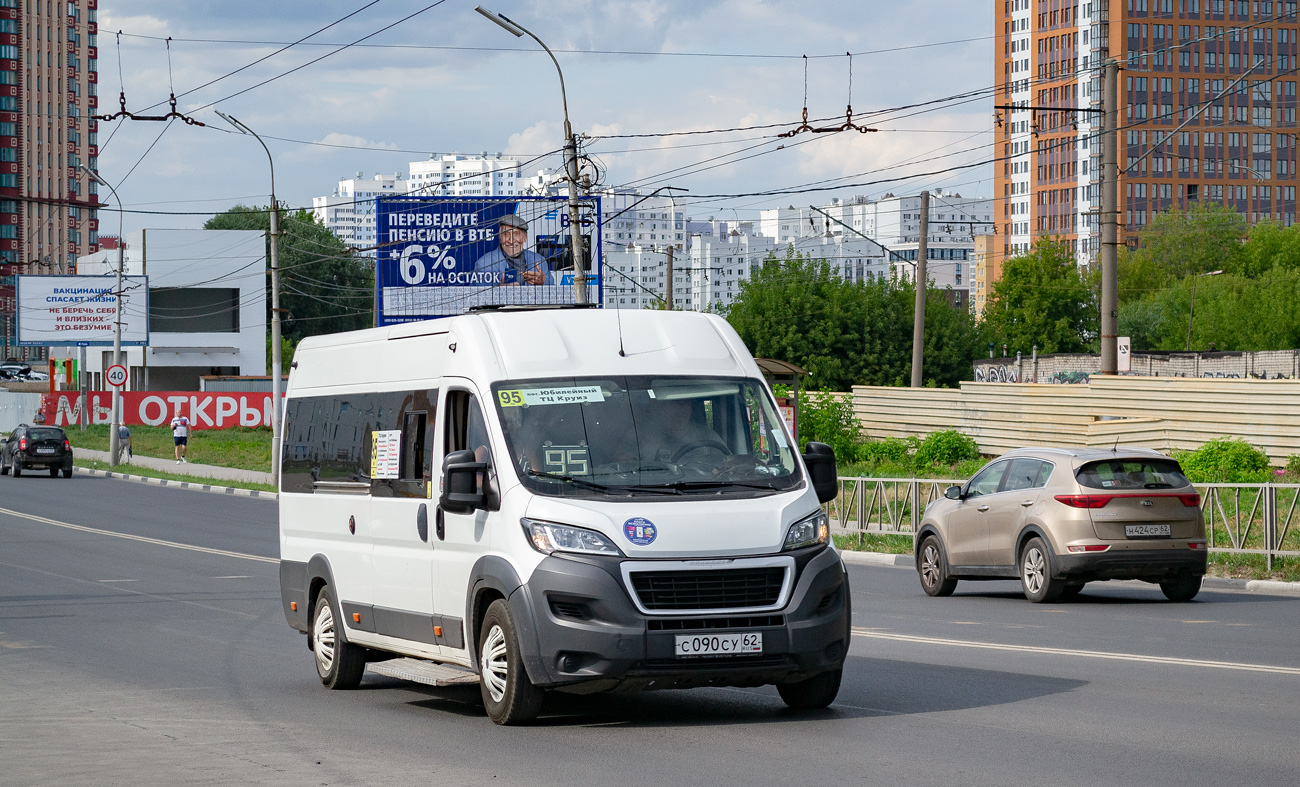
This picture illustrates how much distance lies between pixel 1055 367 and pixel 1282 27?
89550mm

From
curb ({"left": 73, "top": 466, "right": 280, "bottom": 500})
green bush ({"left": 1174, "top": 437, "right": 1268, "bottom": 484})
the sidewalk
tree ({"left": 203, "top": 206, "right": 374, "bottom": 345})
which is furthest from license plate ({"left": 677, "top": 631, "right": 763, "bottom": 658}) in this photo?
tree ({"left": 203, "top": 206, "right": 374, "bottom": 345})

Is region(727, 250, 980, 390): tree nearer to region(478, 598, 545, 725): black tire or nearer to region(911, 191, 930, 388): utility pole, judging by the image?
region(911, 191, 930, 388): utility pole

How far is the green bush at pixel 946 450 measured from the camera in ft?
121

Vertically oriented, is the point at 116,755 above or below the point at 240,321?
below

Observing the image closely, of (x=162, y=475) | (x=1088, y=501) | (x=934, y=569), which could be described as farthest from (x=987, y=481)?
(x=162, y=475)

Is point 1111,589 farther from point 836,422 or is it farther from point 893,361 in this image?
point 893,361

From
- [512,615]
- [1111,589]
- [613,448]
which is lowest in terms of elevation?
[1111,589]

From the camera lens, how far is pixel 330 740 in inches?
330

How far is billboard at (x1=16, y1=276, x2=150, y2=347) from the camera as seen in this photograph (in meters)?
71.3

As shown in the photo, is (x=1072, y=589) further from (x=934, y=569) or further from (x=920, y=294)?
(x=920, y=294)

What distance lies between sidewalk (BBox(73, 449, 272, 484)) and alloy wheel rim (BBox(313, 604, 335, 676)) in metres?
34.9

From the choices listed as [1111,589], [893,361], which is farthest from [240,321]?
[1111,589]

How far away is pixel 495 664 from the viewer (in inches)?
335

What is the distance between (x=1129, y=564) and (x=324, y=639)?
27.9ft
